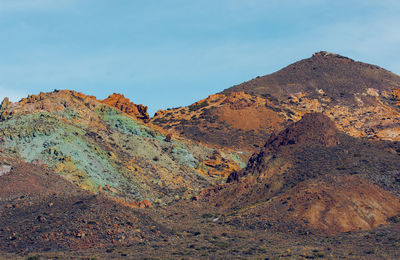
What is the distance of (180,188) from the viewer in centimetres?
7150

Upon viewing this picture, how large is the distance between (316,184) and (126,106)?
46727 millimetres

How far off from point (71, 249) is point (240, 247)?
13.4 metres

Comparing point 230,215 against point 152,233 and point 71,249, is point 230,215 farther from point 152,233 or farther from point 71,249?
point 71,249

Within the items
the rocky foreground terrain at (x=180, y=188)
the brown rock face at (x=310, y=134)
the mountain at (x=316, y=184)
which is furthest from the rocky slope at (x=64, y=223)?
the brown rock face at (x=310, y=134)

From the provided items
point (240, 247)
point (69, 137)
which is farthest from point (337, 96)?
point (240, 247)

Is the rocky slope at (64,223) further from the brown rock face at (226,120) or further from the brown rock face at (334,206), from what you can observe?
the brown rock face at (226,120)

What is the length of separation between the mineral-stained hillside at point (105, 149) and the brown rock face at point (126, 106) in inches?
218

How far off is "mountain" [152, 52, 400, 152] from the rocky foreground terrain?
161cm

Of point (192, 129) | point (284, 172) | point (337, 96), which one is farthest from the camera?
point (337, 96)

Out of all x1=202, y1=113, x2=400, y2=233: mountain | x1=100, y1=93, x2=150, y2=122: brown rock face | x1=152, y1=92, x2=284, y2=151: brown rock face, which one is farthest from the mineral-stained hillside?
x1=152, y1=92, x2=284, y2=151: brown rock face

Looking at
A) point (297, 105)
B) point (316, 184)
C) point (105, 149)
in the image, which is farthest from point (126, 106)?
point (297, 105)

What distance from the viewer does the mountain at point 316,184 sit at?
53.0 m

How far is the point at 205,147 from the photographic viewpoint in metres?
87.6

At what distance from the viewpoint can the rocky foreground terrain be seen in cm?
4525
